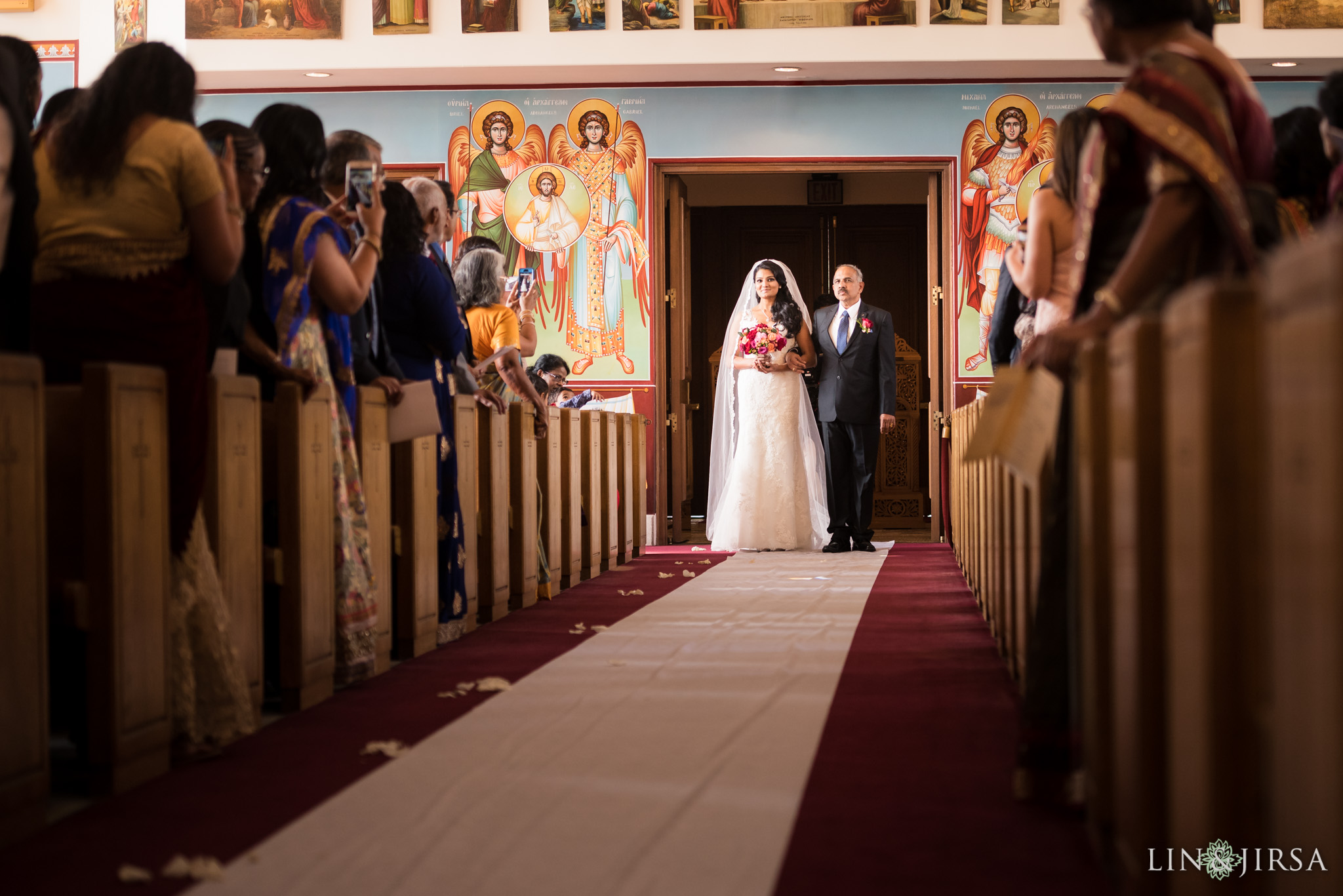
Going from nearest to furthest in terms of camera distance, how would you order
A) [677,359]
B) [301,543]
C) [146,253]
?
[146,253], [301,543], [677,359]

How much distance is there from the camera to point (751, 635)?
4.21 metres

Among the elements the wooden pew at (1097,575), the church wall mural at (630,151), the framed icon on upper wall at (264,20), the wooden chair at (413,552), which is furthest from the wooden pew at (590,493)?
the wooden pew at (1097,575)

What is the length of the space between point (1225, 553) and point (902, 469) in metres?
10.0

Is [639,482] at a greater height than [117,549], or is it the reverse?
[117,549]

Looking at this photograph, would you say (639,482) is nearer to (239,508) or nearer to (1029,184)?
(1029,184)

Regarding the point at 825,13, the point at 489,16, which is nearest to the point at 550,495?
the point at 489,16

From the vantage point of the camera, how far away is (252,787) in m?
2.36

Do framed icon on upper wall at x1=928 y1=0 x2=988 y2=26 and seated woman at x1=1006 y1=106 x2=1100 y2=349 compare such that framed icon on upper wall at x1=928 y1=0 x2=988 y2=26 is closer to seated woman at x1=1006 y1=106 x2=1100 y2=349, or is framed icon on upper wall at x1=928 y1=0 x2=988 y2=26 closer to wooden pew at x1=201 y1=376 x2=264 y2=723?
seated woman at x1=1006 y1=106 x2=1100 y2=349

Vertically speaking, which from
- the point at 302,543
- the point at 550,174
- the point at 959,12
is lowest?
the point at 302,543

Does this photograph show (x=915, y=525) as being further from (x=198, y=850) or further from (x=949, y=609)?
(x=198, y=850)

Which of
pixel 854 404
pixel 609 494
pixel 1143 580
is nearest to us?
pixel 1143 580

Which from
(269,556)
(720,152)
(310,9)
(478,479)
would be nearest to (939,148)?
(720,152)

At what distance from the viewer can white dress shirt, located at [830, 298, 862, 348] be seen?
320 inches

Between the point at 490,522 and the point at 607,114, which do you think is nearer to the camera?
the point at 490,522
